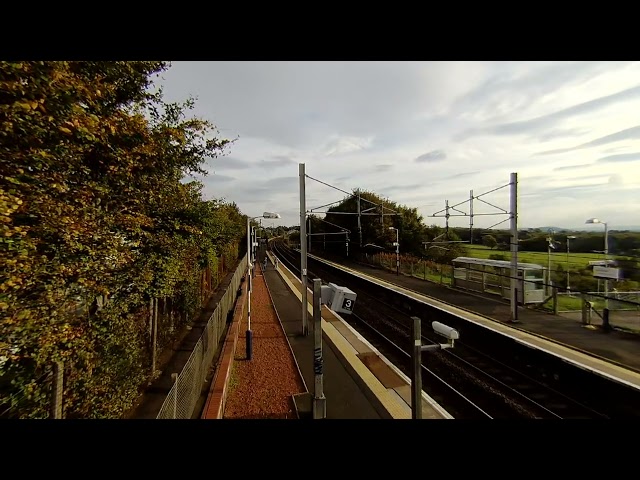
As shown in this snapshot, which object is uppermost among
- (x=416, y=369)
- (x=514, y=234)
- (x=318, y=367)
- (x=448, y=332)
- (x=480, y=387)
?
(x=514, y=234)

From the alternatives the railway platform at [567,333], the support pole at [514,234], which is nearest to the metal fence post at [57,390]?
the railway platform at [567,333]

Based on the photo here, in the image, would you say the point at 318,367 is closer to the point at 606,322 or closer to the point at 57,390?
the point at 57,390

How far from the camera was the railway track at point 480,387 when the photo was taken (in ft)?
22.4

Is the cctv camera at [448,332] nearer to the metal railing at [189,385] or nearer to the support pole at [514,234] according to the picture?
the metal railing at [189,385]

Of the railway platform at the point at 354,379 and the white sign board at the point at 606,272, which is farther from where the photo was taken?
the white sign board at the point at 606,272

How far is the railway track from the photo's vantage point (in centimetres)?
684

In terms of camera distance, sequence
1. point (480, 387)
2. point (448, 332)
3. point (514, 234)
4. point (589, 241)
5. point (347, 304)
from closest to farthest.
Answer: point (448, 332) → point (347, 304) → point (480, 387) → point (514, 234) → point (589, 241)

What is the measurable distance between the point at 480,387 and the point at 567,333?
5639mm

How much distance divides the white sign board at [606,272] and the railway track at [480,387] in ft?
19.6

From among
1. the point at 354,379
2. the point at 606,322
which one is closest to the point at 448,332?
Answer: the point at 354,379

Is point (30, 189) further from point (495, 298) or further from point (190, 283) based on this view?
point (495, 298)

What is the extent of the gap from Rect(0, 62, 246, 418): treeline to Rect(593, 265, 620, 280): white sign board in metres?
14.9

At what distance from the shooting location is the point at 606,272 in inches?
458
